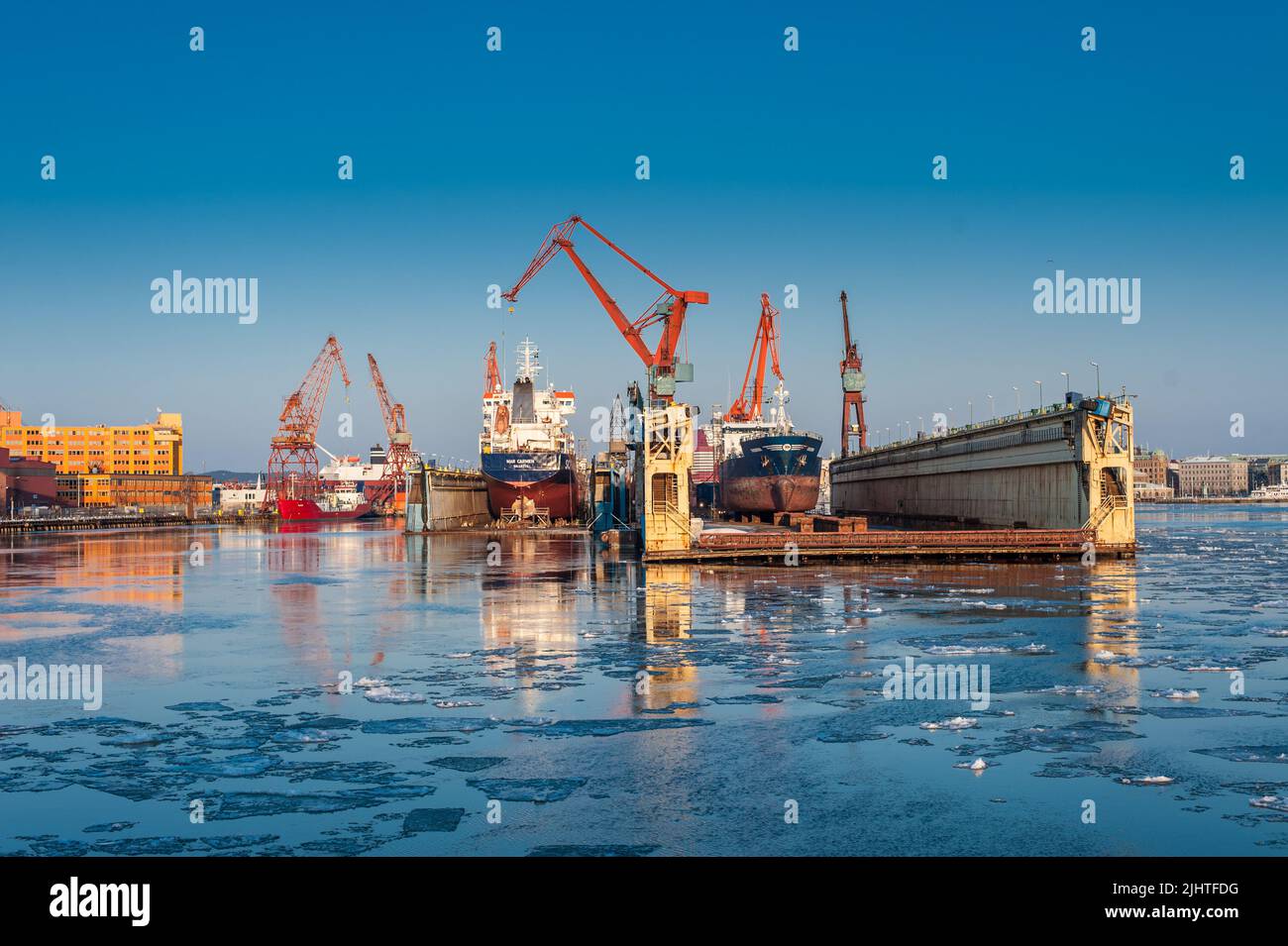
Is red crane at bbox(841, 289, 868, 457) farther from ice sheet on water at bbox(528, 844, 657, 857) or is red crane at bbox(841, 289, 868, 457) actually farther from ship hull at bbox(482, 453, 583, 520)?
ice sheet on water at bbox(528, 844, 657, 857)

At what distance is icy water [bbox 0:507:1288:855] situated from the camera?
10680 mm

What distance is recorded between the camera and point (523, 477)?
10319cm

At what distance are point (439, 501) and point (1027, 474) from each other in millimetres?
62359

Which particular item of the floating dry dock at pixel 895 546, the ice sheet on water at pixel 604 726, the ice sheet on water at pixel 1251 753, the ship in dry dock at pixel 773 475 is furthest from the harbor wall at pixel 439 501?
the ice sheet on water at pixel 1251 753

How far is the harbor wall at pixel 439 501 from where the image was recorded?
100 meters

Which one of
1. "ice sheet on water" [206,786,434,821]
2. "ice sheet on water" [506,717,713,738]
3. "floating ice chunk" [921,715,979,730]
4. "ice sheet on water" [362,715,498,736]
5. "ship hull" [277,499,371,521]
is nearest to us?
"ice sheet on water" [206,786,434,821]

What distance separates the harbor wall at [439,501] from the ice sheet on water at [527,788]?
88.7 m

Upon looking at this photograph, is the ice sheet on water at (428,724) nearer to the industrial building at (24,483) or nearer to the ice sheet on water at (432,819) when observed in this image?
the ice sheet on water at (432,819)

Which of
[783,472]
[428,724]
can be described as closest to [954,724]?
[428,724]

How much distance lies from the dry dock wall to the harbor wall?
46224mm

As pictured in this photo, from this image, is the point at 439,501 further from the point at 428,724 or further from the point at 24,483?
the point at 24,483

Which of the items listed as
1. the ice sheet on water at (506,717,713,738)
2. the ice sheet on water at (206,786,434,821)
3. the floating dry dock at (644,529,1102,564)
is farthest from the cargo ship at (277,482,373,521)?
the ice sheet on water at (206,786,434,821)
